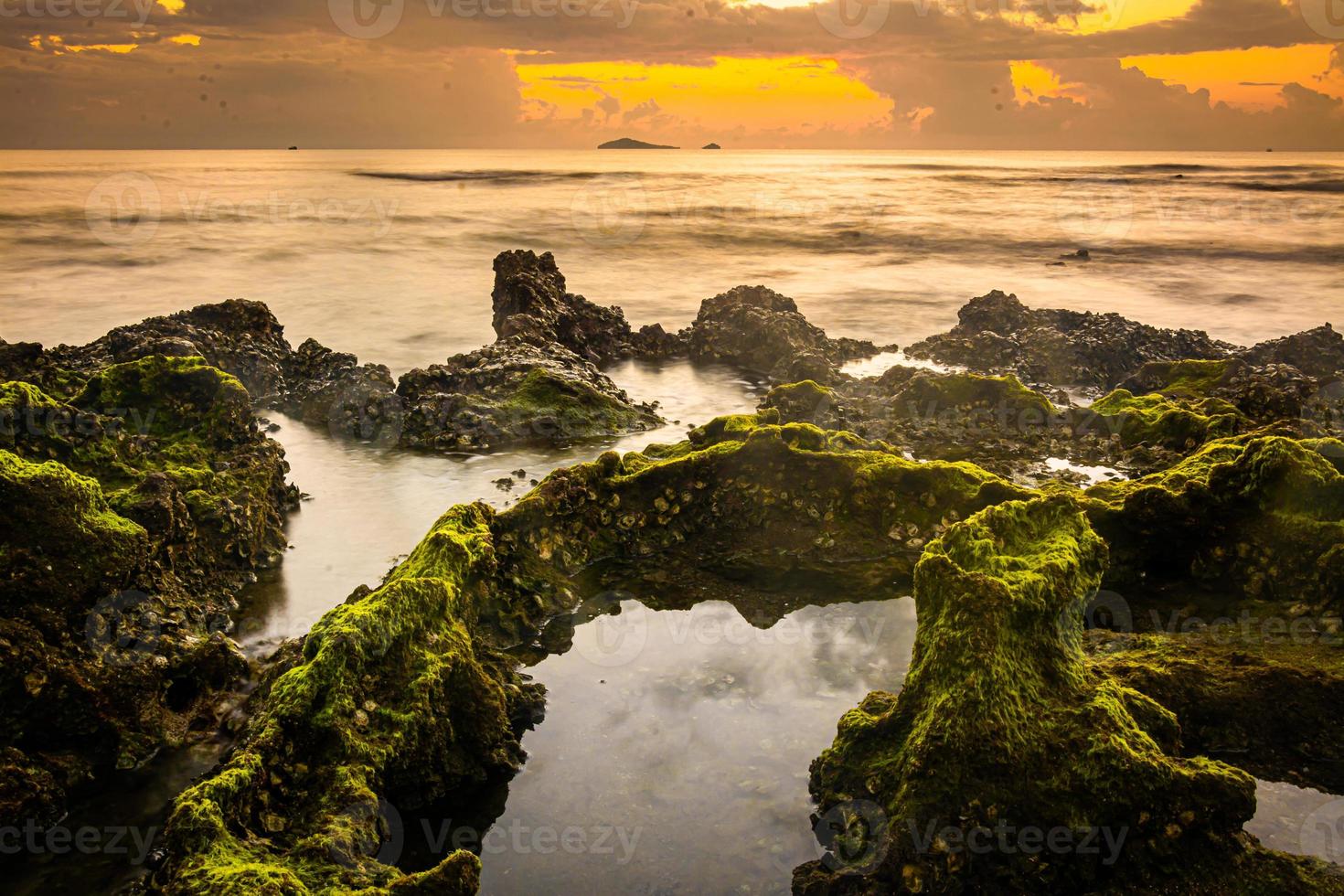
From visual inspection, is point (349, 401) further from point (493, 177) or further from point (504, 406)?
point (493, 177)

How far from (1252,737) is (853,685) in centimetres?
231

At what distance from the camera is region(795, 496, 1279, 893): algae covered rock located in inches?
165

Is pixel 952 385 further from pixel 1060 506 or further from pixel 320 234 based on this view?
pixel 320 234

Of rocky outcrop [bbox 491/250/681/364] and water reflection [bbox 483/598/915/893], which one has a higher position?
rocky outcrop [bbox 491/250/681/364]

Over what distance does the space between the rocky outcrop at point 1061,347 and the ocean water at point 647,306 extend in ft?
13.8

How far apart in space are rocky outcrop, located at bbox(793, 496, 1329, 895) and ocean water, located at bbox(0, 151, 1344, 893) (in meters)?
0.47

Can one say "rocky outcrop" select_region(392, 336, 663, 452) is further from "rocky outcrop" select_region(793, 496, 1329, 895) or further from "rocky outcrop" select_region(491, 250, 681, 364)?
"rocky outcrop" select_region(793, 496, 1329, 895)

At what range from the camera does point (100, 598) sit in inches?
226

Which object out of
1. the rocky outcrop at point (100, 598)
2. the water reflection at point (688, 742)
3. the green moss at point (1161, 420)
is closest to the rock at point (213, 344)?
the rocky outcrop at point (100, 598)

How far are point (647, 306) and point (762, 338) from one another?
10.5m

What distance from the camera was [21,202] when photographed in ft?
186

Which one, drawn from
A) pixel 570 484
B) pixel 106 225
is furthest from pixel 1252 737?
pixel 106 225

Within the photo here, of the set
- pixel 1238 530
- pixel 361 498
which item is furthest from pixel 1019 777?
pixel 361 498

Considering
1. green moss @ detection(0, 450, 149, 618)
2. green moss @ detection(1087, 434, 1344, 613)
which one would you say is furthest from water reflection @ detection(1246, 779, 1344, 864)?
green moss @ detection(0, 450, 149, 618)
